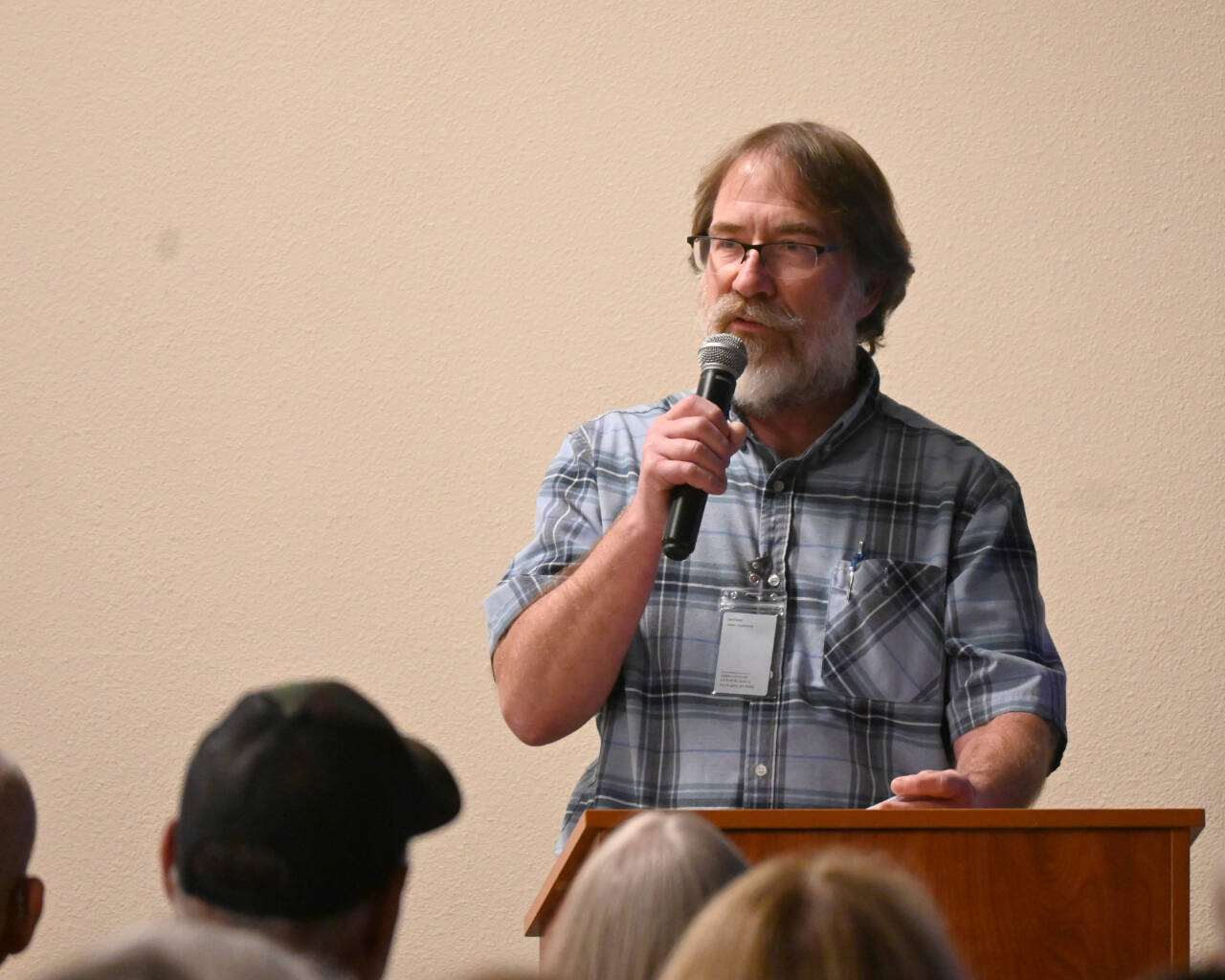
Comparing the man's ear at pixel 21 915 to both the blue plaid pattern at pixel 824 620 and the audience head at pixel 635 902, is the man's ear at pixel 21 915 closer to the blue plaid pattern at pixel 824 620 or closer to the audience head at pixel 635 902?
the audience head at pixel 635 902

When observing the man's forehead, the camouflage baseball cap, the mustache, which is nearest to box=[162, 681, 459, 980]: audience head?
the camouflage baseball cap

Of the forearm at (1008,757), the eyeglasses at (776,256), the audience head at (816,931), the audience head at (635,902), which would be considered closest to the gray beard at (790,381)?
the eyeglasses at (776,256)

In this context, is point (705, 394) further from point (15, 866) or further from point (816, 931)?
point (816, 931)

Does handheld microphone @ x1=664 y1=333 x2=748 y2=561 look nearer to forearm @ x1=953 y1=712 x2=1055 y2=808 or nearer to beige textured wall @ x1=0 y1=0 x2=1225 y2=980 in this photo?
forearm @ x1=953 y1=712 x2=1055 y2=808

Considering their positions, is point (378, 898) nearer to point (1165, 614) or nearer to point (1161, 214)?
point (1165, 614)

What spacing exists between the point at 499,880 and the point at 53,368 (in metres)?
1.40

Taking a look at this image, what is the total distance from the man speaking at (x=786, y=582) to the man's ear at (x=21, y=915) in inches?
31.0

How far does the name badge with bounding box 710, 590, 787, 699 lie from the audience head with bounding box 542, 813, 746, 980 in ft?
3.52

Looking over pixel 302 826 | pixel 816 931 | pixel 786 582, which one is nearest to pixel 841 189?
pixel 786 582

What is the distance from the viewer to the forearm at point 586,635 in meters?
2.00

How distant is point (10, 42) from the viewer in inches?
133

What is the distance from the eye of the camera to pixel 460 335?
3.19 m

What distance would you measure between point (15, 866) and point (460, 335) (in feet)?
6.44

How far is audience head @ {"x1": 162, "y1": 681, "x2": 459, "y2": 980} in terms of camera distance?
0.96 meters
